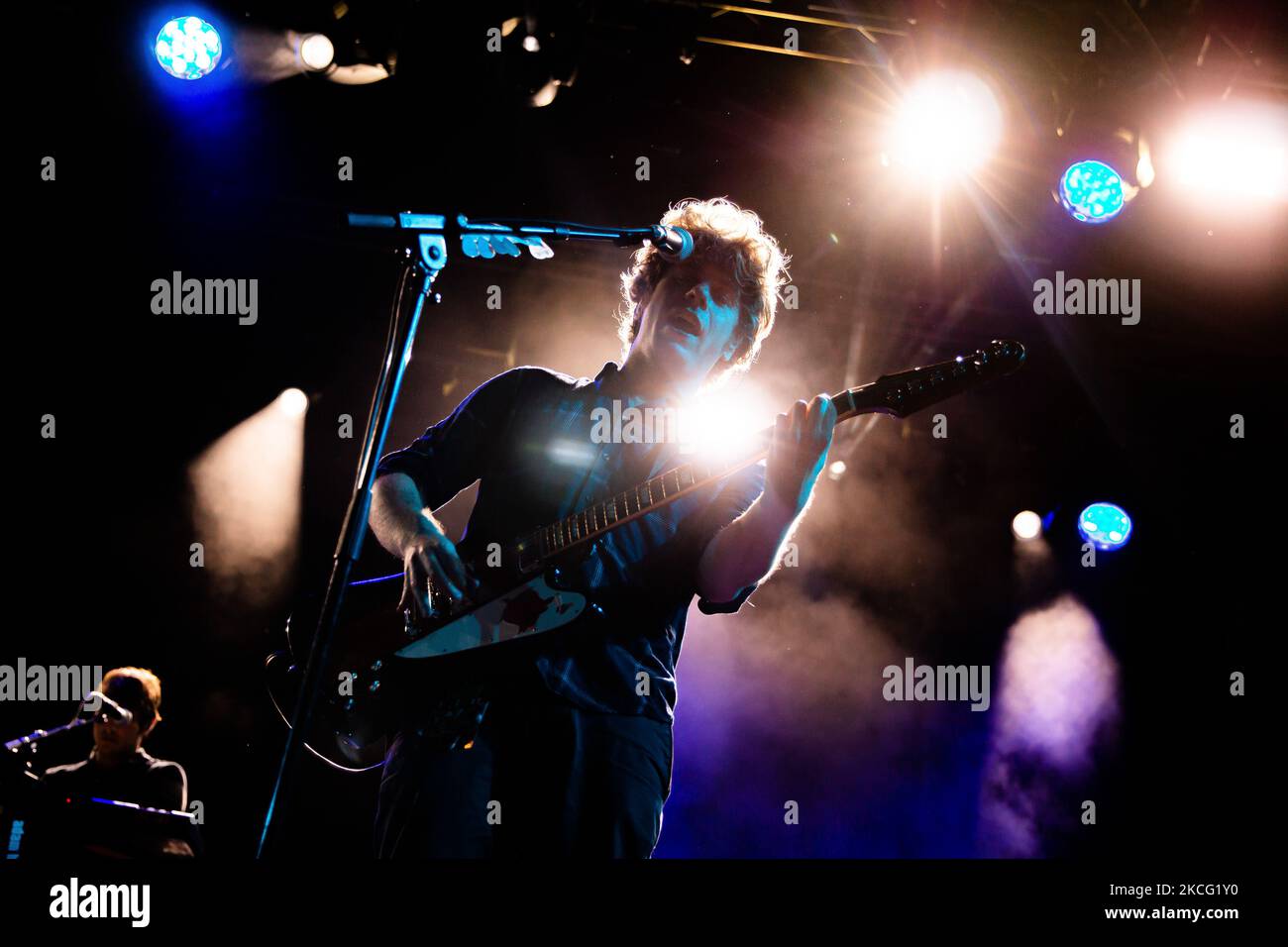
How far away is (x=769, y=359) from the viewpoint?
587 centimetres

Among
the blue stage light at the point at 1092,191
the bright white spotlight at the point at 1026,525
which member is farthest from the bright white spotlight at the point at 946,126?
the bright white spotlight at the point at 1026,525

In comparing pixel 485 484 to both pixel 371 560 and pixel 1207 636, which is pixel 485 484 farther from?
pixel 1207 636

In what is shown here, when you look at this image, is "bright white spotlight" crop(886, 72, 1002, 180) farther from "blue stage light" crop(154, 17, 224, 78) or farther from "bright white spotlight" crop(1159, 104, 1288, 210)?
"blue stage light" crop(154, 17, 224, 78)

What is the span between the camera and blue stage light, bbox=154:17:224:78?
168 inches

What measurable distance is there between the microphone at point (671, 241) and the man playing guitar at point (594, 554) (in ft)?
1.61

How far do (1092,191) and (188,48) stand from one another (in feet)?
15.1

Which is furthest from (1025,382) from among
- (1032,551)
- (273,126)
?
(273,126)

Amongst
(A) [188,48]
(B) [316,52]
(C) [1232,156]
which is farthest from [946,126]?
(A) [188,48]

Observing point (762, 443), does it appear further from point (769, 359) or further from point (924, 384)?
point (769, 359)

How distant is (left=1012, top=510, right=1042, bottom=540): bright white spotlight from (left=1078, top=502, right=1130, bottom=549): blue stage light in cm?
28

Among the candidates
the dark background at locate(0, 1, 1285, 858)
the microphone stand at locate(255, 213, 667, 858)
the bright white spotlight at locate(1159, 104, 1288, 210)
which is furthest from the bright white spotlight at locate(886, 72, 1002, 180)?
the microphone stand at locate(255, 213, 667, 858)

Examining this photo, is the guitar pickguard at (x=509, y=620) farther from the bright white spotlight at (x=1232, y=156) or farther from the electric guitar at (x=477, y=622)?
the bright white spotlight at (x=1232, y=156)

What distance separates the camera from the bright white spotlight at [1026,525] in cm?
622

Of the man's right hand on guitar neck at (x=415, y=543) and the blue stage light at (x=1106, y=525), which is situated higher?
the blue stage light at (x=1106, y=525)
